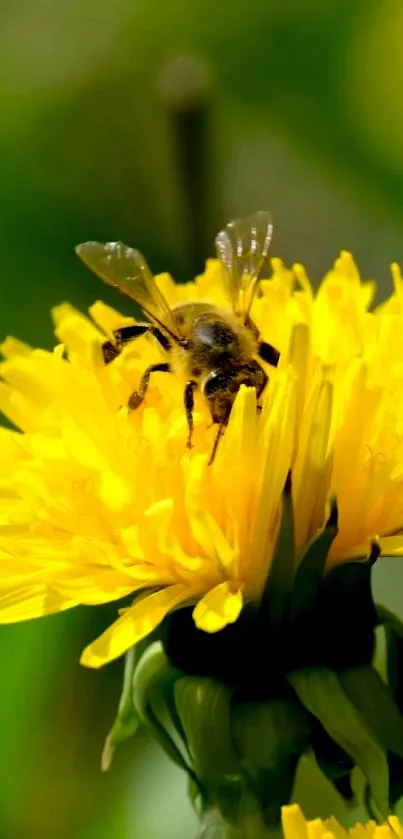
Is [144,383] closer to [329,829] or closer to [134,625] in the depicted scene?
[134,625]

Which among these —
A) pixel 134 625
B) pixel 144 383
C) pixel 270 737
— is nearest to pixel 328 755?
pixel 270 737

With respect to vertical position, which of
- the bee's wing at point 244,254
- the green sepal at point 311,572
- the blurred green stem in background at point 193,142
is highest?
the blurred green stem in background at point 193,142

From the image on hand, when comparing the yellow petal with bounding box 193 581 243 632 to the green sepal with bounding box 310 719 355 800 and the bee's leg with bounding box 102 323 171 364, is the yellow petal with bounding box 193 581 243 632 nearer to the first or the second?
the green sepal with bounding box 310 719 355 800

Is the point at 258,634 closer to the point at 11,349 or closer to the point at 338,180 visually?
the point at 11,349

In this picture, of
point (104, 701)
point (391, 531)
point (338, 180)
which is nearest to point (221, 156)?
point (338, 180)

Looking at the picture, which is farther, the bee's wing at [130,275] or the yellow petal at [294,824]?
the bee's wing at [130,275]

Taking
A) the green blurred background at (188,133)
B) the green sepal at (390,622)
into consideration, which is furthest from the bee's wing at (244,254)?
the green blurred background at (188,133)

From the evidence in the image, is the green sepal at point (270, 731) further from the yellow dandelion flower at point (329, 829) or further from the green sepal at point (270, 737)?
the yellow dandelion flower at point (329, 829)
